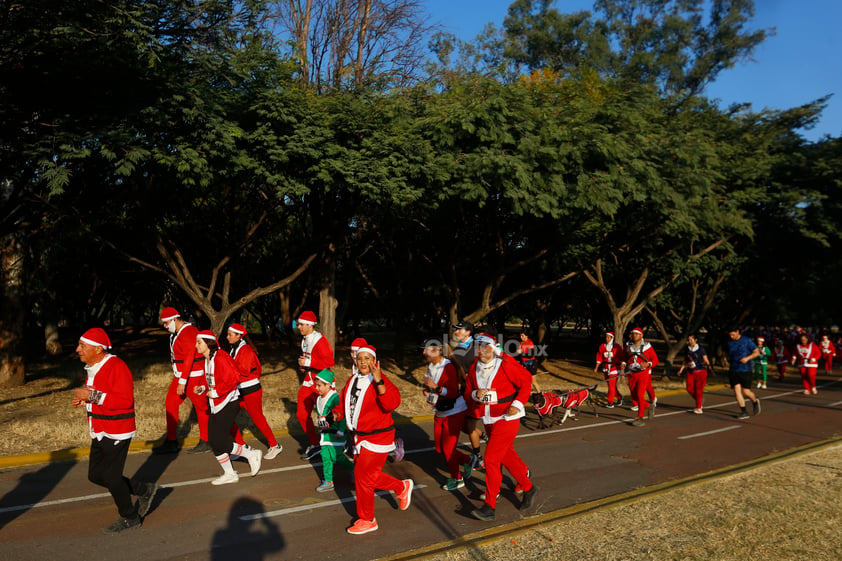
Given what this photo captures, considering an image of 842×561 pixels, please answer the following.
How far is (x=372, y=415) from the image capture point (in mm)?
6746

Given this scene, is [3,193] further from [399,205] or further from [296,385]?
[399,205]

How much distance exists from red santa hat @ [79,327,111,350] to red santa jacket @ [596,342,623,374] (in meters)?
11.4

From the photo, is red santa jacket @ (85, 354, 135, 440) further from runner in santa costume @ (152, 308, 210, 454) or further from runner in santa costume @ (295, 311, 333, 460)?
runner in santa costume @ (295, 311, 333, 460)

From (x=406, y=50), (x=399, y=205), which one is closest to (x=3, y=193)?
(x=399, y=205)

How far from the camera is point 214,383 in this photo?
8.33 metres

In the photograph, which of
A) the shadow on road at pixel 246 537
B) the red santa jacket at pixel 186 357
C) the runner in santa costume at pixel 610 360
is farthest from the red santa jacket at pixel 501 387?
the runner in santa costume at pixel 610 360

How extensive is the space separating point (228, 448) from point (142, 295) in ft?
116

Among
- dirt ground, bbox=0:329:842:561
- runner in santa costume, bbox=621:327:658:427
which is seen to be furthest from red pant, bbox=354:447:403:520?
runner in santa costume, bbox=621:327:658:427

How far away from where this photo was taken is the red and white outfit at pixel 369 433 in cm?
670

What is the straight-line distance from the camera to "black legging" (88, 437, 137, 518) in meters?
6.54

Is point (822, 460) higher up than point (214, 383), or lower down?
lower down

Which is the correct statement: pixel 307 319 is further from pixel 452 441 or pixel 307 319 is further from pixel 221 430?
pixel 452 441

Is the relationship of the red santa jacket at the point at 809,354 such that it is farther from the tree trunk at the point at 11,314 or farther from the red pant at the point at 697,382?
the tree trunk at the point at 11,314

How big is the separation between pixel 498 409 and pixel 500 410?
2cm
